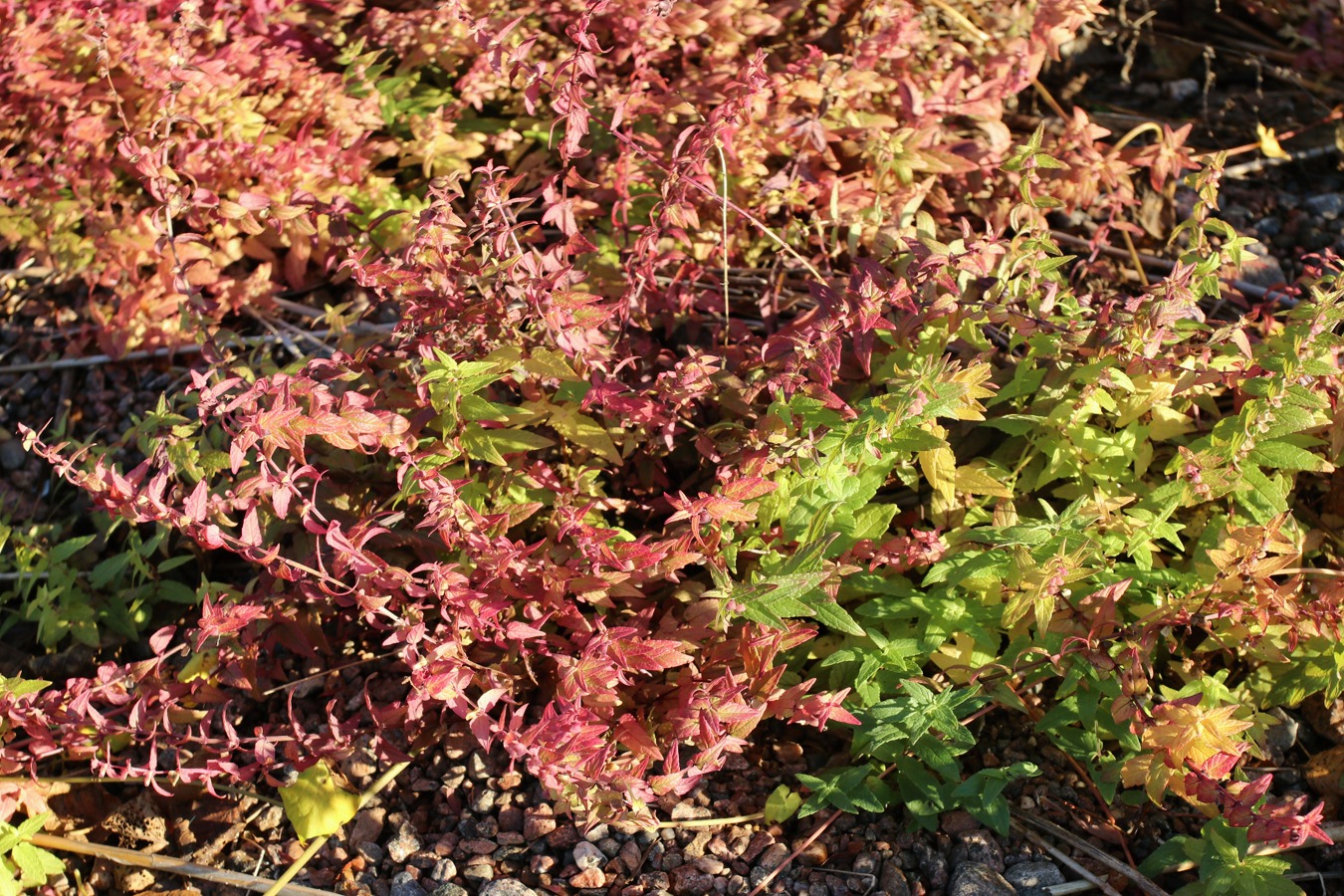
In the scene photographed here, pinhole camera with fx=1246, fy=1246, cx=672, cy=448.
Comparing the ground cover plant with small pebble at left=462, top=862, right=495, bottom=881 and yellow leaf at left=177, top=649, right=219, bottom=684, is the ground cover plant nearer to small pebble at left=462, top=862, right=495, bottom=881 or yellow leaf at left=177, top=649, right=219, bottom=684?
yellow leaf at left=177, top=649, right=219, bottom=684

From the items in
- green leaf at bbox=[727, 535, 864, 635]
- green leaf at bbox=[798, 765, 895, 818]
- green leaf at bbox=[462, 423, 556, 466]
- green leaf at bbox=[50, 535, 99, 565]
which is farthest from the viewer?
green leaf at bbox=[50, 535, 99, 565]

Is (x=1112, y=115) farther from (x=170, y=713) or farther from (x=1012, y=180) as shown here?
(x=170, y=713)

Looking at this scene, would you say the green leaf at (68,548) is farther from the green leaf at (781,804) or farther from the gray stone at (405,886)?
the green leaf at (781,804)

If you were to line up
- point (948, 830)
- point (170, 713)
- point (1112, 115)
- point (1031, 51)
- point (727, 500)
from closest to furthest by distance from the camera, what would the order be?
point (727, 500) → point (948, 830) → point (170, 713) → point (1031, 51) → point (1112, 115)

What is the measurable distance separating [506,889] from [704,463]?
887 millimetres

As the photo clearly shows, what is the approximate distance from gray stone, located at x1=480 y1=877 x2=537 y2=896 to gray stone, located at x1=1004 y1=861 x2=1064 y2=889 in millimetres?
809

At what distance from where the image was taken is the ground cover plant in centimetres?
202

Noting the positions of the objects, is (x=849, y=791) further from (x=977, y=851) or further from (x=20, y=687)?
(x=20, y=687)

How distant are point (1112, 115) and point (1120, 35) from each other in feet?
0.81

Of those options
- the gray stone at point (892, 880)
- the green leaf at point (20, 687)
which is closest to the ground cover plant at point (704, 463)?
the green leaf at point (20, 687)

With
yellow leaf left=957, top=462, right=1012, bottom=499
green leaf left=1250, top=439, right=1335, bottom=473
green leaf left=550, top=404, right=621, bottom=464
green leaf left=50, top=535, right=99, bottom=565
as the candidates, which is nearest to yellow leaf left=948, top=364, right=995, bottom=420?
yellow leaf left=957, top=462, right=1012, bottom=499

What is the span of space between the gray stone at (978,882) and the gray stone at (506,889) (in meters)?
0.71

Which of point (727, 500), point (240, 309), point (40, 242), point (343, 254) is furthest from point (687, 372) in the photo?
point (40, 242)

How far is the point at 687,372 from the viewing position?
212 cm
